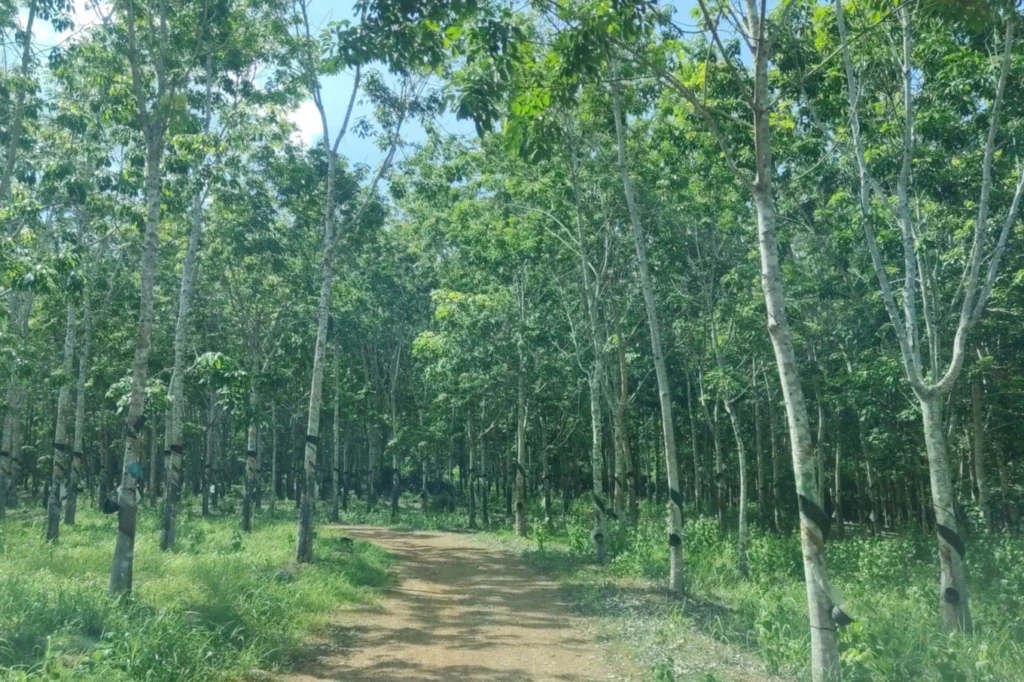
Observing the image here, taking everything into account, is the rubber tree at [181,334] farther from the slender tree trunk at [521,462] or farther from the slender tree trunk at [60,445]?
the slender tree trunk at [521,462]

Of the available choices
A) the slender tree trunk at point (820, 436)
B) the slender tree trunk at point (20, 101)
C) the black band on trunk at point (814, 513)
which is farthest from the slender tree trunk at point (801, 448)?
the slender tree trunk at point (820, 436)

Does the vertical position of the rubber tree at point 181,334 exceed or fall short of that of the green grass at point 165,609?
it exceeds it

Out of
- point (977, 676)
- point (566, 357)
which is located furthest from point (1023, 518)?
point (977, 676)

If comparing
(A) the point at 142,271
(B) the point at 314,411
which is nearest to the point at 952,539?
(A) the point at 142,271

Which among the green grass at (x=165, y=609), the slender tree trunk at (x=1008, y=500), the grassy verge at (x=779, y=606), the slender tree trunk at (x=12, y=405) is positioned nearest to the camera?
the green grass at (x=165, y=609)

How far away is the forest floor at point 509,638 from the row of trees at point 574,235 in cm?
216

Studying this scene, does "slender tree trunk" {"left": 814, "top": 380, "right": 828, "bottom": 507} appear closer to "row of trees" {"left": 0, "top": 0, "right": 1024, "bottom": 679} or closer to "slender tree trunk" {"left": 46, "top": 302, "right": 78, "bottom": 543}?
"row of trees" {"left": 0, "top": 0, "right": 1024, "bottom": 679}

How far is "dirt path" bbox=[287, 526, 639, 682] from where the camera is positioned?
8.80 m

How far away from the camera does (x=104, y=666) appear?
22.3 ft

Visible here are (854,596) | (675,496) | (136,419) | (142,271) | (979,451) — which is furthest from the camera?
(979,451)

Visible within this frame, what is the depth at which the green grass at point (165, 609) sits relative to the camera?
7359mm

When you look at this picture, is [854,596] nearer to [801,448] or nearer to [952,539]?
[952,539]

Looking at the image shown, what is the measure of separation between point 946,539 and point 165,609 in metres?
9.91

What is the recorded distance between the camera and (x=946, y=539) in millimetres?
10562
